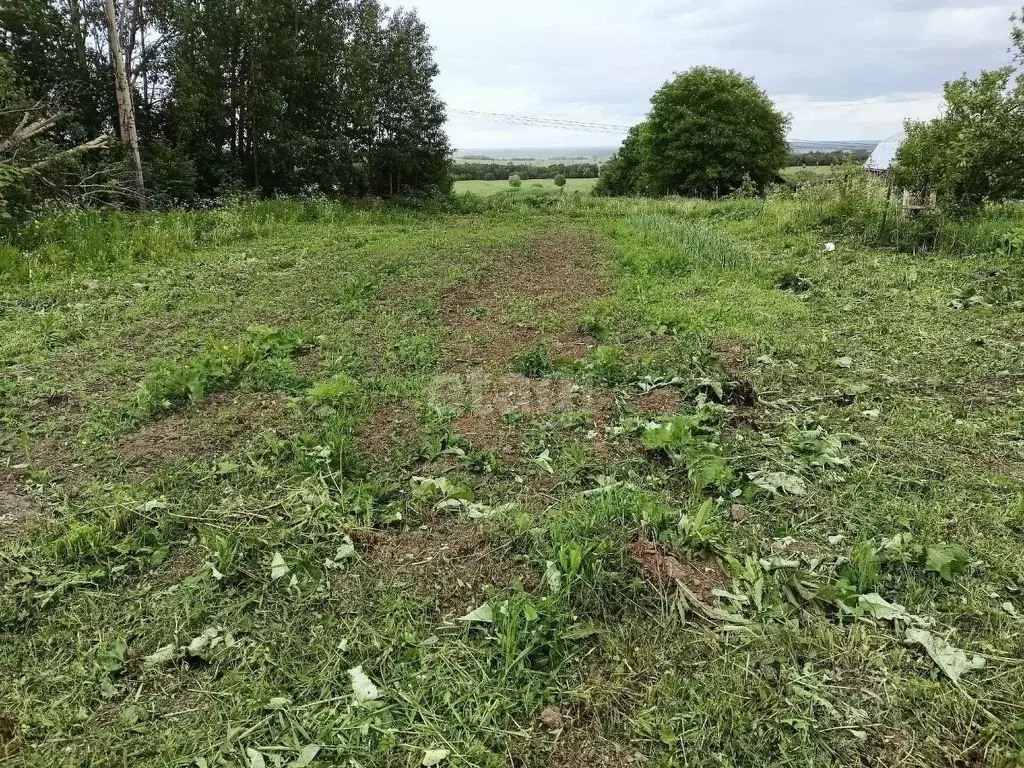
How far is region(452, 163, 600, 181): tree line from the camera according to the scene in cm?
5307

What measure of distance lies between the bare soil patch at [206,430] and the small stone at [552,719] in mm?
2628

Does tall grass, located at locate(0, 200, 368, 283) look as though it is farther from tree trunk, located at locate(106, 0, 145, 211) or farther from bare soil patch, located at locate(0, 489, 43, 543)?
bare soil patch, located at locate(0, 489, 43, 543)

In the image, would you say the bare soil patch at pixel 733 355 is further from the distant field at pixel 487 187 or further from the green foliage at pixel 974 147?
the distant field at pixel 487 187

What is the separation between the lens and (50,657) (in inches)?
90.7

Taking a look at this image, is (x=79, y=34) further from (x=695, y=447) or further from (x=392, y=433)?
(x=695, y=447)

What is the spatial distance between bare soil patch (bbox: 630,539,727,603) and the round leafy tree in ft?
127

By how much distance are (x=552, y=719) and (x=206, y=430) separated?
9.99ft

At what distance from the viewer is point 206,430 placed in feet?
13.1

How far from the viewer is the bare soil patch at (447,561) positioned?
2629mm

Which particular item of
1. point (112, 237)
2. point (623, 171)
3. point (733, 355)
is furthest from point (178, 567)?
point (623, 171)

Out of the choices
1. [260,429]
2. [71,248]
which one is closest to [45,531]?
[260,429]

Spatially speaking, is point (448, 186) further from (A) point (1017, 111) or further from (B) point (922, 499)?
(B) point (922, 499)

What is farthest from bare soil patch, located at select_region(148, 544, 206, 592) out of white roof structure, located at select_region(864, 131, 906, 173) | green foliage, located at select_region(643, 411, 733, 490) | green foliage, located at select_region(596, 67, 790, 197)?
white roof structure, located at select_region(864, 131, 906, 173)

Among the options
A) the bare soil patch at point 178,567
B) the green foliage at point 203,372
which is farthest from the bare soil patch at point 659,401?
the green foliage at point 203,372
